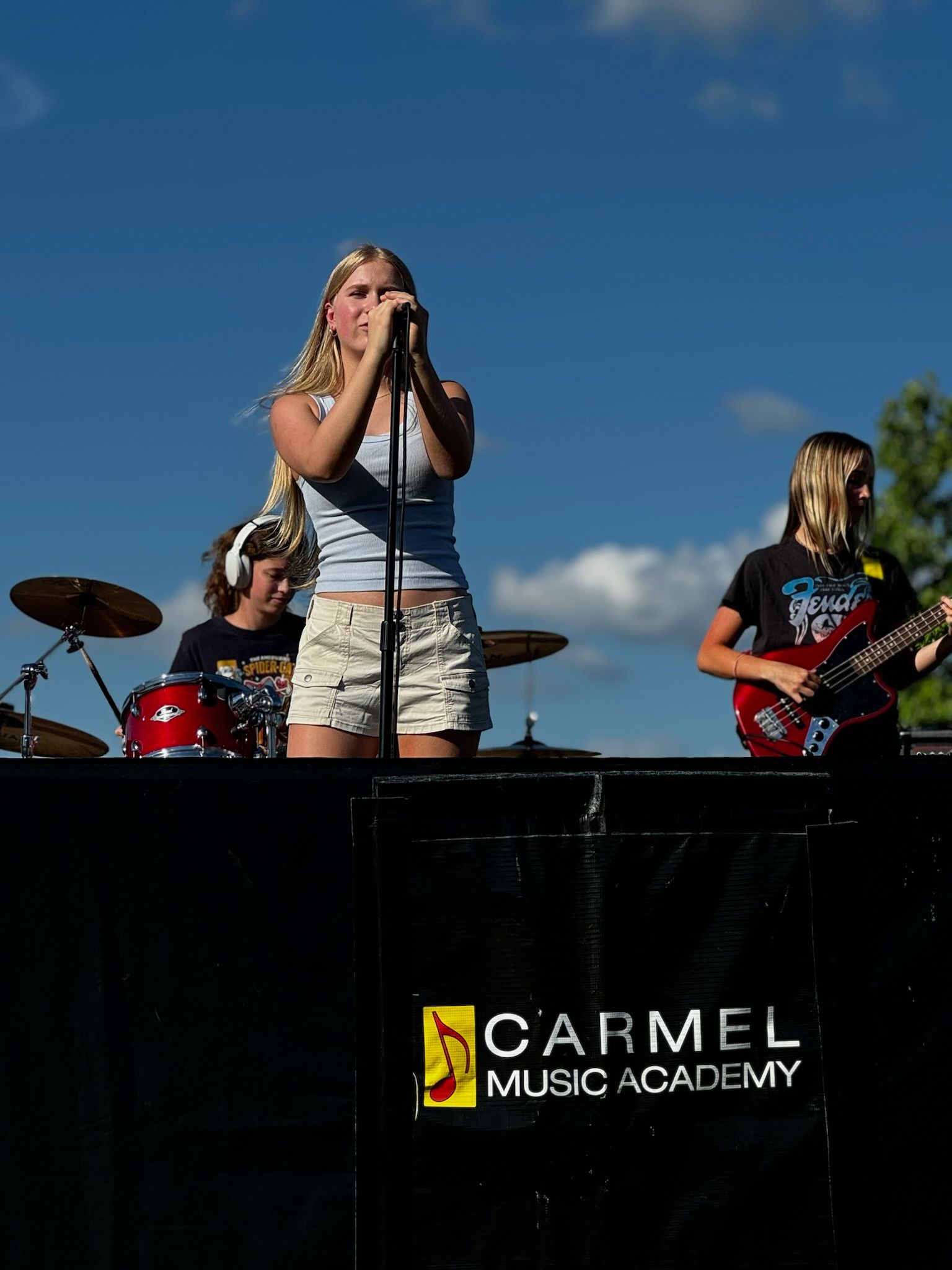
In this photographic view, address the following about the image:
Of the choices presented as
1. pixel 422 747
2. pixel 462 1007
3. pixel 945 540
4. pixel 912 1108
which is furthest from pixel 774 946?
pixel 945 540

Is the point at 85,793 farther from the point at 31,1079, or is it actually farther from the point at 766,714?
the point at 766,714

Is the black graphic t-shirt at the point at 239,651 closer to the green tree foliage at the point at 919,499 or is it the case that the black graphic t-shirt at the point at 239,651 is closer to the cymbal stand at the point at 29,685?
the cymbal stand at the point at 29,685

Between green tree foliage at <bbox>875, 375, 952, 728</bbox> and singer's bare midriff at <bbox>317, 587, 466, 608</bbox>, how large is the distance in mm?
19437

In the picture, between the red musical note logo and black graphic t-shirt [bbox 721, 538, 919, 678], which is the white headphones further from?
the red musical note logo

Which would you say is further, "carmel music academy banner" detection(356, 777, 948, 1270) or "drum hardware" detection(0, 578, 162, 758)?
"drum hardware" detection(0, 578, 162, 758)

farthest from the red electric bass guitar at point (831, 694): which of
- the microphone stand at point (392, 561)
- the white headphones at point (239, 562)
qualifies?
the white headphones at point (239, 562)

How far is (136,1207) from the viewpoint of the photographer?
7.23 ft

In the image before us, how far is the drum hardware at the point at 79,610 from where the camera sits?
6531 mm

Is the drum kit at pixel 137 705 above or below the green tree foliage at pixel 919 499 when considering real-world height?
below

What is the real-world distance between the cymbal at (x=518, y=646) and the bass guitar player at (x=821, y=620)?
2774mm

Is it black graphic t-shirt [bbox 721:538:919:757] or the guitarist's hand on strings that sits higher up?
black graphic t-shirt [bbox 721:538:919:757]

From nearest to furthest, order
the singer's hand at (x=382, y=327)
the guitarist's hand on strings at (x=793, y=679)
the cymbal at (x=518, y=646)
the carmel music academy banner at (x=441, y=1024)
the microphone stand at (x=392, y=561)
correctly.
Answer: the carmel music academy banner at (x=441, y=1024), the microphone stand at (x=392, y=561), the singer's hand at (x=382, y=327), the guitarist's hand on strings at (x=793, y=679), the cymbal at (x=518, y=646)

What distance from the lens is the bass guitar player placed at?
4727 millimetres

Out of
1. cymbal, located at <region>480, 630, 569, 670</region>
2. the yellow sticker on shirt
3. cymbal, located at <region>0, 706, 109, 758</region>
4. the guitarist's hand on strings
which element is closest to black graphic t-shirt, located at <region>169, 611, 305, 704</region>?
cymbal, located at <region>0, 706, 109, 758</region>
